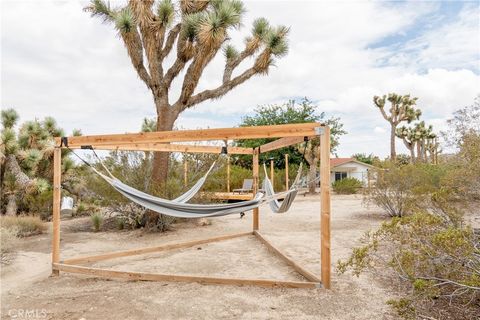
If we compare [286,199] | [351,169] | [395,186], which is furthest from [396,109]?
[286,199]

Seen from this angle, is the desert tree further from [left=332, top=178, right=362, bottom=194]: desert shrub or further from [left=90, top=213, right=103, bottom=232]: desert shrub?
[left=90, top=213, right=103, bottom=232]: desert shrub

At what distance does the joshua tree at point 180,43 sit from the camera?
6434 mm

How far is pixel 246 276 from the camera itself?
3686 mm

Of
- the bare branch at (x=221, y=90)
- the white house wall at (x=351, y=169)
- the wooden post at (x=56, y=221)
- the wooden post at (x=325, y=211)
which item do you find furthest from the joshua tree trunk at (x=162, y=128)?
the white house wall at (x=351, y=169)

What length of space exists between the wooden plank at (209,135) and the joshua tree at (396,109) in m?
16.4

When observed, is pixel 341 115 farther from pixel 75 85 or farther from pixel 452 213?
pixel 452 213

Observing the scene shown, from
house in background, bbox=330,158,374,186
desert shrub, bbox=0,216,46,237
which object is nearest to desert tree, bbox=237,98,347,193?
house in background, bbox=330,158,374,186

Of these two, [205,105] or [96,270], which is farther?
[205,105]

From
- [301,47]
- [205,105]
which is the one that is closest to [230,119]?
[301,47]

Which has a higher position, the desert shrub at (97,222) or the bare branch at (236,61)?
the bare branch at (236,61)

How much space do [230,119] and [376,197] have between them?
11892 mm

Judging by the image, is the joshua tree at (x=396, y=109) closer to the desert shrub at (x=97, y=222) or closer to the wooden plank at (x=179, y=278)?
the desert shrub at (x=97, y=222)

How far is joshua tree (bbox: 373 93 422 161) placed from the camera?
18.0 m

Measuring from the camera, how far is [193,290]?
127 inches
